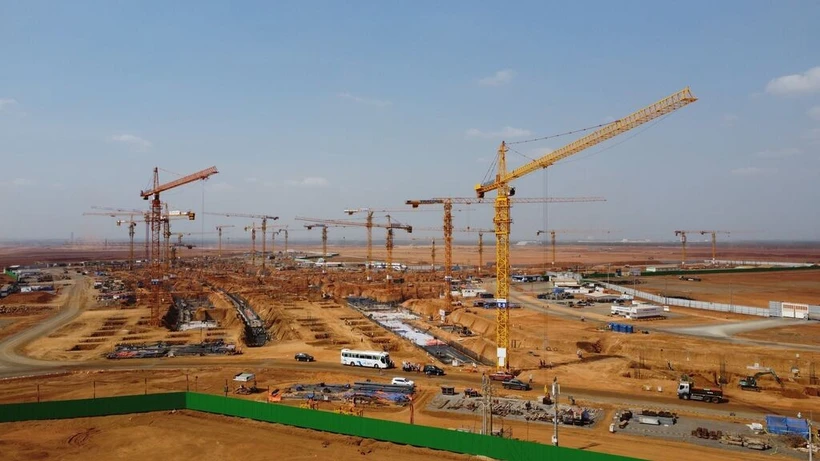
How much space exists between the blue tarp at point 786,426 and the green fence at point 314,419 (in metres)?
11.9

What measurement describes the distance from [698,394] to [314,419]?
2391 centimetres

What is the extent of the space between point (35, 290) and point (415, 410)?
9615 cm

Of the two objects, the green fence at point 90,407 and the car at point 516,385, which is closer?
the green fence at point 90,407

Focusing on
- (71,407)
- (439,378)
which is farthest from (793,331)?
(71,407)

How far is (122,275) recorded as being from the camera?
5187 inches

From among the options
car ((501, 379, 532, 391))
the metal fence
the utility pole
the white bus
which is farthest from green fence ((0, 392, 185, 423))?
the metal fence

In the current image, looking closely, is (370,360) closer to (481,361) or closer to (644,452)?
(481,361)

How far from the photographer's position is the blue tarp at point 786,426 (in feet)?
87.9

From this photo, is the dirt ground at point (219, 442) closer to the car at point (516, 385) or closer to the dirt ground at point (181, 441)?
the dirt ground at point (181, 441)

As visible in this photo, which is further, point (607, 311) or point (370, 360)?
point (607, 311)

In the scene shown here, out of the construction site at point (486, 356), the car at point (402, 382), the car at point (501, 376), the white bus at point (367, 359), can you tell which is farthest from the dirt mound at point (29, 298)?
the car at point (501, 376)

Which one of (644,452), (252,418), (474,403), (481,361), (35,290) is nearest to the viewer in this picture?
(644,452)

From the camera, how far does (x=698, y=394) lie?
33.1 metres

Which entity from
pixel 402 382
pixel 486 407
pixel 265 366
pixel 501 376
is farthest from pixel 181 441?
pixel 501 376
